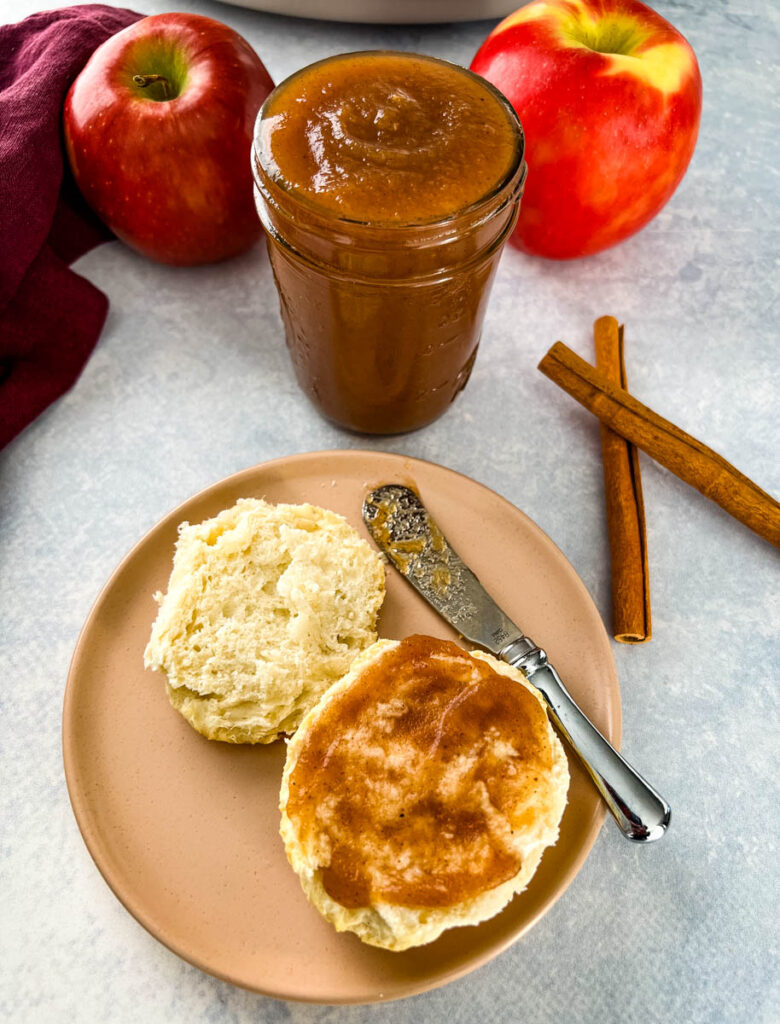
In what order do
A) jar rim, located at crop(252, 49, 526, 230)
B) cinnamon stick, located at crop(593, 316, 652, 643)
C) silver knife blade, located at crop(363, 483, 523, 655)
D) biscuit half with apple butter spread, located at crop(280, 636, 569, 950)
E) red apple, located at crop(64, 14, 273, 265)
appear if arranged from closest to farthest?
1. biscuit half with apple butter spread, located at crop(280, 636, 569, 950)
2. jar rim, located at crop(252, 49, 526, 230)
3. silver knife blade, located at crop(363, 483, 523, 655)
4. cinnamon stick, located at crop(593, 316, 652, 643)
5. red apple, located at crop(64, 14, 273, 265)

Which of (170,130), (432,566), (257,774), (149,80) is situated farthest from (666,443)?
(149,80)

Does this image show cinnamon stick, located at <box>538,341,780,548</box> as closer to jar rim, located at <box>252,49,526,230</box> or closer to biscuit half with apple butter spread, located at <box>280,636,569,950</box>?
jar rim, located at <box>252,49,526,230</box>

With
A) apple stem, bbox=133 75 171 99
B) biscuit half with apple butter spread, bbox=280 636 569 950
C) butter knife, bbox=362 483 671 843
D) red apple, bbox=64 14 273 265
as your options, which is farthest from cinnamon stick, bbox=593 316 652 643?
apple stem, bbox=133 75 171 99

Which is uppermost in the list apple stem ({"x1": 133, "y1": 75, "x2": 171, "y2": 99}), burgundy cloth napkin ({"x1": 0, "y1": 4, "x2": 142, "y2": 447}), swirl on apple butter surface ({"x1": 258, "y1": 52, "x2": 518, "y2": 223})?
swirl on apple butter surface ({"x1": 258, "y1": 52, "x2": 518, "y2": 223})

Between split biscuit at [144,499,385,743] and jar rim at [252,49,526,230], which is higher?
jar rim at [252,49,526,230]

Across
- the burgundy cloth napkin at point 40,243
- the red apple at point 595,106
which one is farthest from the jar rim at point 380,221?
the burgundy cloth napkin at point 40,243

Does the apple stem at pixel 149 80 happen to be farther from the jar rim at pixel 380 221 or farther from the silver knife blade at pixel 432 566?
the silver knife blade at pixel 432 566

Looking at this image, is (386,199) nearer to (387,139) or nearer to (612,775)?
(387,139)
